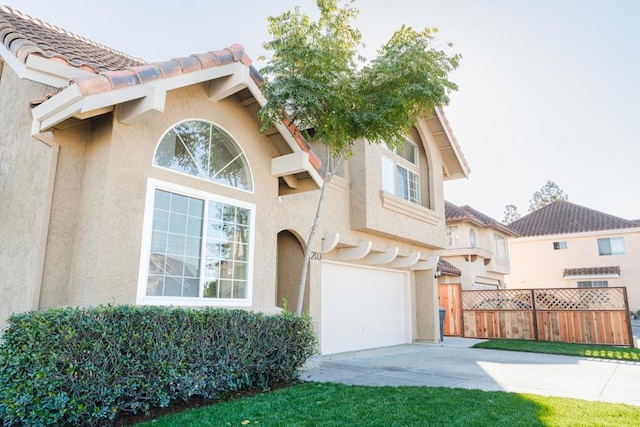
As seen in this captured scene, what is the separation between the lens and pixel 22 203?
7.23 metres

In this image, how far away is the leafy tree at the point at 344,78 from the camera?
877 centimetres

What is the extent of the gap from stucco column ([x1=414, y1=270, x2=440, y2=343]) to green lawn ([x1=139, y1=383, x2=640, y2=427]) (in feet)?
32.4

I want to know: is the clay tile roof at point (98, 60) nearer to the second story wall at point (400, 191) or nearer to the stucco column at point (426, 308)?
the second story wall at point (400, 191)

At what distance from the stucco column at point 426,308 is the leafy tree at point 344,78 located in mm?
9240

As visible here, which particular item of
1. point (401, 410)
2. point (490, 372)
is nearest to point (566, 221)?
point (490, 372)

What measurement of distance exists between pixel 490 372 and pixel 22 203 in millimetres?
10078

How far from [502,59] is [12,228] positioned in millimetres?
14311

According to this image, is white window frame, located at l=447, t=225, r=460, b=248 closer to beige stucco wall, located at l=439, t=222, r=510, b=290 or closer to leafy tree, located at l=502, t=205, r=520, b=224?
beige stucco wall, located at l=439, t=222, r=510, b=290

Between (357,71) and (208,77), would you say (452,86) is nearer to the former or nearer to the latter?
A: (357,71)

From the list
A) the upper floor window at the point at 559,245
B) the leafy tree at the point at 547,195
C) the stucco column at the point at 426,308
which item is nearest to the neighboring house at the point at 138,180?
the stucco column at the point at 426,308

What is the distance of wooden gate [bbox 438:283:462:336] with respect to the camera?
2095 cm

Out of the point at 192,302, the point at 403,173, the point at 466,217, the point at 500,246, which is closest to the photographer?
the point at 192,302

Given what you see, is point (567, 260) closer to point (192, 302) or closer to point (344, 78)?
point (344, 78)

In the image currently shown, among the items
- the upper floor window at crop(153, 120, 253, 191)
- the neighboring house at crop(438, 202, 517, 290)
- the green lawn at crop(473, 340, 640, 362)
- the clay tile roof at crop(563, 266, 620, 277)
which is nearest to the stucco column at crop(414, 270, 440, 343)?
the green lawn at crop(473, 340, 640, 362)
